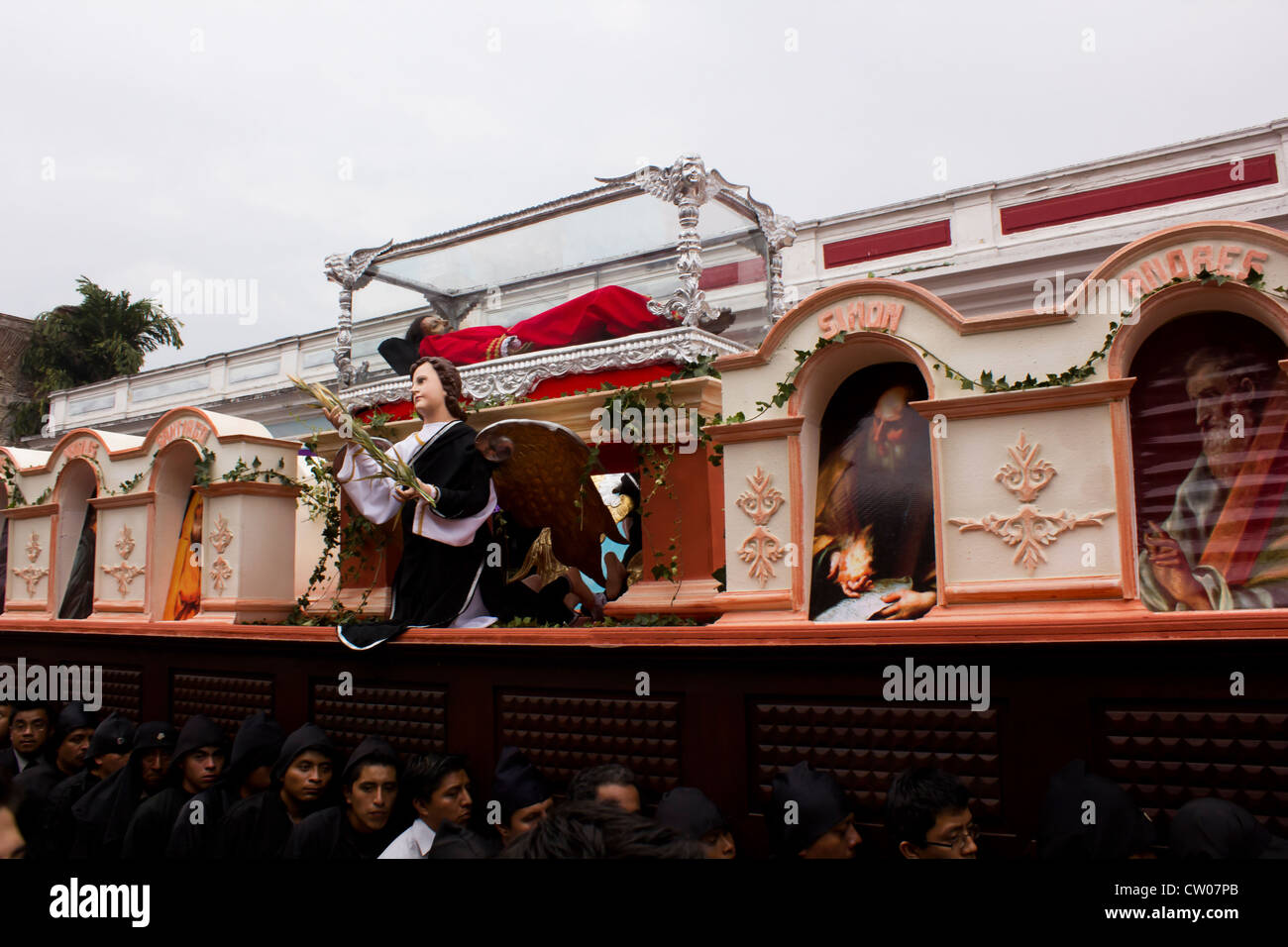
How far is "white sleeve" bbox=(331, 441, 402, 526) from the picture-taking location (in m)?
6.64

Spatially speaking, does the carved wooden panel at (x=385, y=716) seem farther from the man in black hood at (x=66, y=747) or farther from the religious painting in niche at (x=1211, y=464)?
the religious painting in niche at (x=1211, y=464)

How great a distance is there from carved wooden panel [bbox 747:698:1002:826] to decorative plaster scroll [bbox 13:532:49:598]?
26.2 ft

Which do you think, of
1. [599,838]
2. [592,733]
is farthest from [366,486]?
[599,838]

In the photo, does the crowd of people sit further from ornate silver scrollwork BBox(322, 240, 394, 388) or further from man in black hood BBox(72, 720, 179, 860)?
ornate silver scrollwork BBox(322, 240, 394, 388)

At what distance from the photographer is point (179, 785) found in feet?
22.5

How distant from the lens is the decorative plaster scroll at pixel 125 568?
28.6ft

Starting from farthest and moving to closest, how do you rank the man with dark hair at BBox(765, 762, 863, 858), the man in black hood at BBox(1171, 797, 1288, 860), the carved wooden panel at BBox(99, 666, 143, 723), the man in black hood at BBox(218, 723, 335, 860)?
the carved wooden panel at BBox(99, 666, 143, 723)
the man in black hood at BBox(218, 723, 335, 860)
the man with dark hair at BBox(765, 762, 863, 858)
the man in black hood at BBox(1171, 797, 1288, 860)

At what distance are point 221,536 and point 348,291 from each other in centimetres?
218

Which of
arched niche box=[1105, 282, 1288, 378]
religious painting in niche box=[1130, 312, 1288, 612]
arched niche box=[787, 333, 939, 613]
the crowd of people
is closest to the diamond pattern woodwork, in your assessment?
the crowd of people

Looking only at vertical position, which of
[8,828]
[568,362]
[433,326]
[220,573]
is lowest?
[8,828]

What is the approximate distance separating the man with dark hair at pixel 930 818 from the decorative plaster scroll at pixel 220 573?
5.71 meters

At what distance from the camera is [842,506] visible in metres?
5.58

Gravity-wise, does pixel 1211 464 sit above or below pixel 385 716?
above

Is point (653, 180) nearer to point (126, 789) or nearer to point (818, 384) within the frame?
point (818, 384)
